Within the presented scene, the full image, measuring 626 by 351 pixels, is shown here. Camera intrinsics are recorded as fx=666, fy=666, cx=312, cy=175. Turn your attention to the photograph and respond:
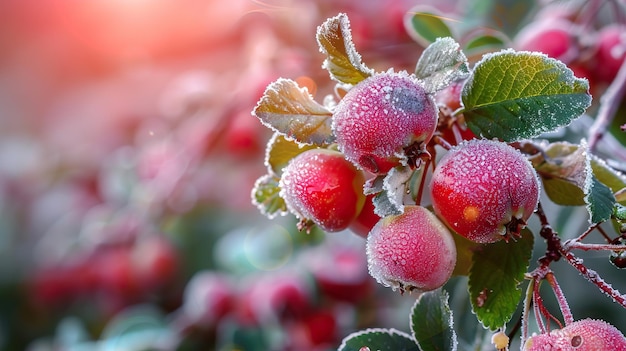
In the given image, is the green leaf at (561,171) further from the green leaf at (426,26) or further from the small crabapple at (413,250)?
the green leaf at (426,26)

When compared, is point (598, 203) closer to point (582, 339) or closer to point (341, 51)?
point (582, 339)

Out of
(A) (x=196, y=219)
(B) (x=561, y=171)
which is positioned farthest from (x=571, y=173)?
(A) (x=196, y=219)

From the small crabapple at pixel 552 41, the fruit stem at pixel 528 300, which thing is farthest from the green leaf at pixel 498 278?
the small crabapple at pixel 552 41

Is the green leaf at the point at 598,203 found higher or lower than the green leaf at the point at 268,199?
lower

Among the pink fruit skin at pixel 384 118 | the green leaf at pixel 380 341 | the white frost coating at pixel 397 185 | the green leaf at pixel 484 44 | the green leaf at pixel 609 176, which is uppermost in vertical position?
the pink fruit skin at pixel 384 118

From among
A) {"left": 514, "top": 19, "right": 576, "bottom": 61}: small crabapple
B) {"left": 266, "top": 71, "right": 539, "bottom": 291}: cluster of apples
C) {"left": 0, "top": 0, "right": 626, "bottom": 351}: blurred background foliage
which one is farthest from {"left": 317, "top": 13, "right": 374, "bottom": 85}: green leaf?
{"left": 514, "top": 19, "right": 576, "bottom": 61}: small crabapple

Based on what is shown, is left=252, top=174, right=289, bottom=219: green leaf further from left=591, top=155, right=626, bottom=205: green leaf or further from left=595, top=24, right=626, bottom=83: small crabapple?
left=595, top=24, right=626, bottom=83: small crabapple

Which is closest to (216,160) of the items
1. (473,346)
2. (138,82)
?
(138,82)
